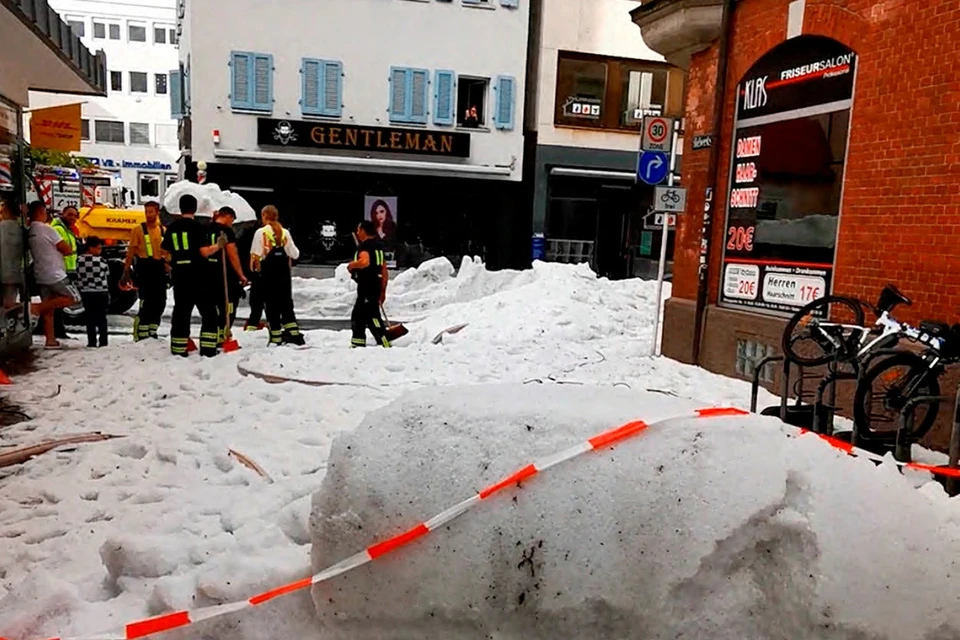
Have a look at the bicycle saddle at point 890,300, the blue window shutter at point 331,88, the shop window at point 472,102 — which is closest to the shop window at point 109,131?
the blue window shutter at point 331,88

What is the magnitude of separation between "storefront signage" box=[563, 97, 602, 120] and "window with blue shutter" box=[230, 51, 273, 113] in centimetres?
863

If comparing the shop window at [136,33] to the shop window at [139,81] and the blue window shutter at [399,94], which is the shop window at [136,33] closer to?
the shop window at [139,81]

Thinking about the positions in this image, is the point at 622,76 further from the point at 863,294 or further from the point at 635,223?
the point at 863,294

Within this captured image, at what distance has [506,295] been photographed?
12609 millimetres

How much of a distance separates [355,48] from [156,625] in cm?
2024

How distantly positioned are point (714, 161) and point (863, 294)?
8.70ft

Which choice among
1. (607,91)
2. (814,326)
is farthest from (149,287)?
(607,91)

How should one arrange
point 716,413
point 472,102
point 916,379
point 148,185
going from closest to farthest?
1. point 716,413
2. point 916,379
3. point 472,102
4. point 148,185

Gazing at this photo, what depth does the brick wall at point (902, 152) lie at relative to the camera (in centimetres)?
612

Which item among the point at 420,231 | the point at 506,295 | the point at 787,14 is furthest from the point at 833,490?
the point at 420,231

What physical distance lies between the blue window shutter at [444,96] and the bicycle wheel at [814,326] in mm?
15903

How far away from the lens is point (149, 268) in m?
9.02

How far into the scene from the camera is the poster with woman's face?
21.8 meters

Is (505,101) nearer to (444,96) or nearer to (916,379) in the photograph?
(444,96)
